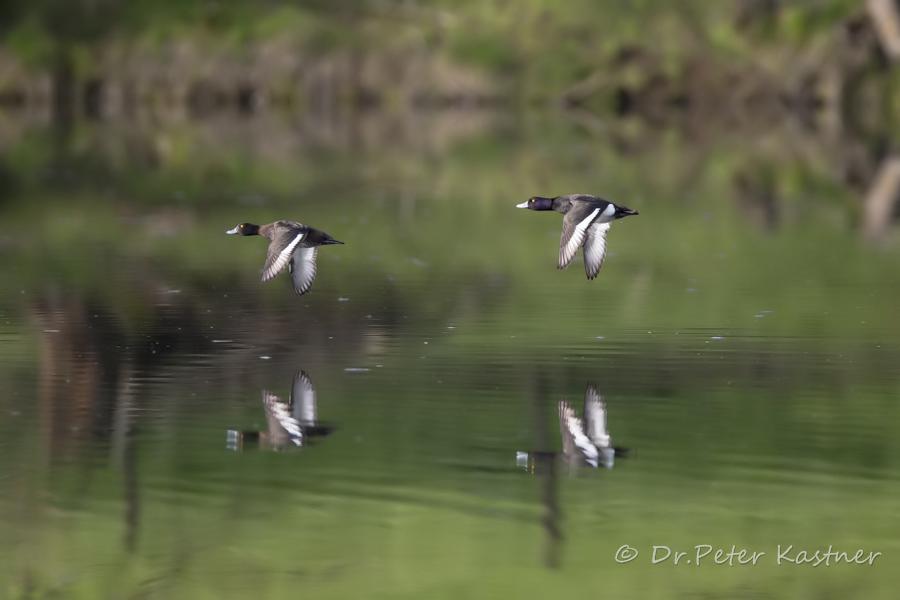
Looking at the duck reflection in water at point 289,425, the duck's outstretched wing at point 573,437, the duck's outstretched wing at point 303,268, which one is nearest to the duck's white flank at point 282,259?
the duck's outstretched wing at point 303,268

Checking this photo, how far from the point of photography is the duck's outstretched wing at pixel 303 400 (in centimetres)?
1006

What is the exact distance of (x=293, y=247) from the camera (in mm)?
13000

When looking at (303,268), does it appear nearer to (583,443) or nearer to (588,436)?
(588,436)

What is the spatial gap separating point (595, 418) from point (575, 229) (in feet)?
10.8

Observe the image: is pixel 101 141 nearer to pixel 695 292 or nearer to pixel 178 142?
pixel 178 142

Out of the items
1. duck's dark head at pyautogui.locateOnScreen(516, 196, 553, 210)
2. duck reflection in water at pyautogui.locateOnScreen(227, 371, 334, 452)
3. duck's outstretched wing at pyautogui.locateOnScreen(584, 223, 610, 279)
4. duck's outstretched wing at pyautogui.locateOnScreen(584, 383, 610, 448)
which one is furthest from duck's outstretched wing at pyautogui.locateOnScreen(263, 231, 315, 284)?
duck's outstretched wing at pyautogui.locateOnScreen(584, 383, 610, 448)

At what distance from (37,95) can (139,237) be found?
59665 mm

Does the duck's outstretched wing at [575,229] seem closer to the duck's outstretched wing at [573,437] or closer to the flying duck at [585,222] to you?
the flying duck at [585,222]

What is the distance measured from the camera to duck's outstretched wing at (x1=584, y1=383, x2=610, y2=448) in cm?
945

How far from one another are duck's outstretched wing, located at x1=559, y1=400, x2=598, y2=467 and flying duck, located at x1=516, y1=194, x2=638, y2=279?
2227 mm

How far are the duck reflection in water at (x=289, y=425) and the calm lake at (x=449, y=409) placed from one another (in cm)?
4

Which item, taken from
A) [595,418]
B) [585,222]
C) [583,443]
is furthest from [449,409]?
[585,222]

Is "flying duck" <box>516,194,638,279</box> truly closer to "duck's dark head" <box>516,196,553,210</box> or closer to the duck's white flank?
"duck's dark head" <box>516,196,553,210</box>

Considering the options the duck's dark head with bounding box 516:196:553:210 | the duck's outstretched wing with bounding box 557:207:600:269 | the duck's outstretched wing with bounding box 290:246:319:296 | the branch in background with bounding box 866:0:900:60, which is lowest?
the duck's outstretched wing with bounding box 290:246:319:296
